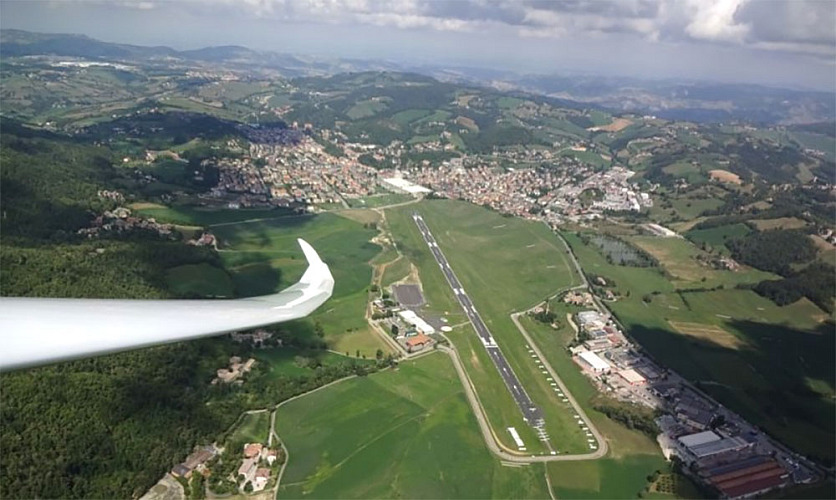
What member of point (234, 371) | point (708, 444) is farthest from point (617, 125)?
point (234, 371)

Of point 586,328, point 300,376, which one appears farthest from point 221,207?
point 586,328

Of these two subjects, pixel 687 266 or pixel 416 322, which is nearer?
pixel 416 322

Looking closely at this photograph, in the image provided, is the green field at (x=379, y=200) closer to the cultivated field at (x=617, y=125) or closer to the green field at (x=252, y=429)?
the green field at (x=252, y=429)

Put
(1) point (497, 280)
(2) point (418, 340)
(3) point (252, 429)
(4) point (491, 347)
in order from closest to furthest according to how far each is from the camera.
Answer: (3) point (252, 429) → (2) point (418, 340) → (4) point (491, 347) → (1) point (497, 280)

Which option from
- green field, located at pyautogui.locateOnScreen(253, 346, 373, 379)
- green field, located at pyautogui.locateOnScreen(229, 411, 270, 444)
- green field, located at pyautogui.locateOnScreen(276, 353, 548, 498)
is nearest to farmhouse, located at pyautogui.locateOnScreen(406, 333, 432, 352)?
green field, located at pyautogui.locateOnScreen(253, 346, 373, 379)

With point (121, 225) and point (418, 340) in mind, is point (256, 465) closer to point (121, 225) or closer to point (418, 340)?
point (418, 340)

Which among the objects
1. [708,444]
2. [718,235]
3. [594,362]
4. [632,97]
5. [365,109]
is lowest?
[594,362]

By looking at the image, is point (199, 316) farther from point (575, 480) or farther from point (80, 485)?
point (575, 480)

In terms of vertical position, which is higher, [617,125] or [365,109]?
[617,125]
